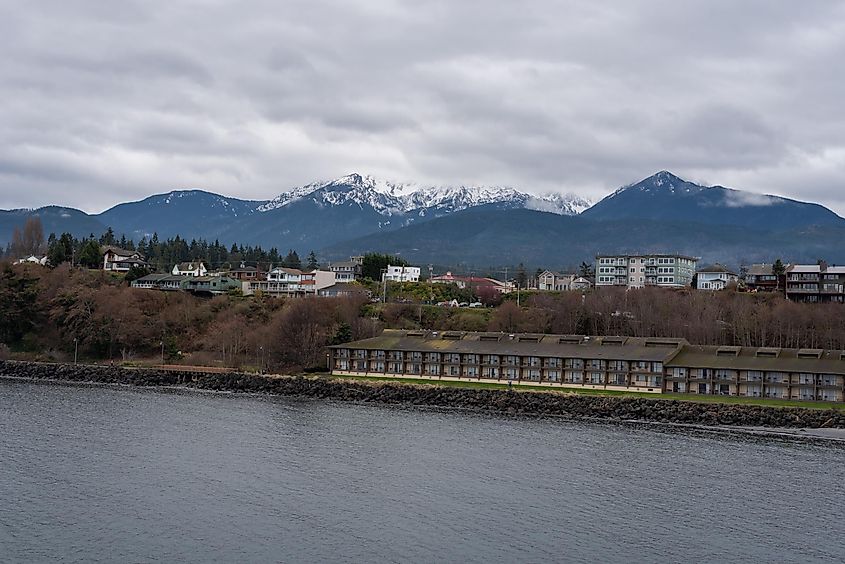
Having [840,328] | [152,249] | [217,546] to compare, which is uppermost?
[152,249]

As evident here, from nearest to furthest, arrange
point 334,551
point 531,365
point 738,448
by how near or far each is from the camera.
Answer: point 334,551
point 738,448
point 531,365

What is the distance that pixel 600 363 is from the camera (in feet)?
169

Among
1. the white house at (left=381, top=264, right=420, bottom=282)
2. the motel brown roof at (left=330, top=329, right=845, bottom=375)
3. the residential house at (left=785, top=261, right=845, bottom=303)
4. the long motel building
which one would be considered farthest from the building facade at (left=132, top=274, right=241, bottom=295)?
the residential house at (left=785, top=261, right=845, bottom=303)

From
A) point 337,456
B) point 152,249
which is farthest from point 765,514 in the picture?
point 152,249

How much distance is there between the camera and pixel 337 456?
3447cm

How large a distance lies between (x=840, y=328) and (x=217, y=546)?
A: 4674 cm

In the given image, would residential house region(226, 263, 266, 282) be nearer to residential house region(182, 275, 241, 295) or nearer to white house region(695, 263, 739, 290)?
residential house region(182, 275, 241, 295)

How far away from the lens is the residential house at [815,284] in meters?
71.6

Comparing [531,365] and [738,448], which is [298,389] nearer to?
[531,365]

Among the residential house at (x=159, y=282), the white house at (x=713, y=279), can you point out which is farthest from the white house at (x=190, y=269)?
the white house at (x=713, y=279)

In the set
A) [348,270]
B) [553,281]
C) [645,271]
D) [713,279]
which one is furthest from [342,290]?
[713,279]

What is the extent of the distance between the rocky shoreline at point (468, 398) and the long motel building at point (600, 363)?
11.2 feet

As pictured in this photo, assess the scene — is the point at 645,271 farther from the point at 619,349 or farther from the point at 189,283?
the point at 189,283

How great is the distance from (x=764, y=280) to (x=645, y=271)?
41.1 ft
